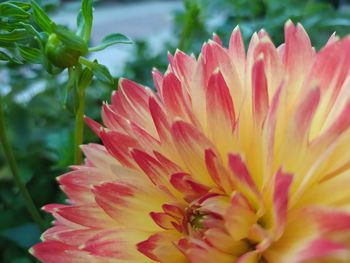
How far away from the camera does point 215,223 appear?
0.35 meters

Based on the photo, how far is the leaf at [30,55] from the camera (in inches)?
17.2

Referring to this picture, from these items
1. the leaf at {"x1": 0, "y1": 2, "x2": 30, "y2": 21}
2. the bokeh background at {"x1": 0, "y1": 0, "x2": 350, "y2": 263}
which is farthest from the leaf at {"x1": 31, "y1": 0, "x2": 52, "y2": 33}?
the bokeh background at {"x1": 0, "y1": 0, "x2": 350, "y2": 263}

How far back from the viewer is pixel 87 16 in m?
0.44

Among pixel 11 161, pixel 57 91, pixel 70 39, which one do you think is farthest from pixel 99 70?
pixel 57 91

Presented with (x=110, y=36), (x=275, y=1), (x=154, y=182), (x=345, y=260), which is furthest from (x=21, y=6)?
(x=275, y=1)

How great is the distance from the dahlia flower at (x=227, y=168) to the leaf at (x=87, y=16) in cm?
6

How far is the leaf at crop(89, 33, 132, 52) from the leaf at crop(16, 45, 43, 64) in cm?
4

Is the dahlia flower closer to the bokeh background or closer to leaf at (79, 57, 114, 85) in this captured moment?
leaf at (79, 57, 114, 85)

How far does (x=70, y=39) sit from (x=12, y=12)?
6 cm

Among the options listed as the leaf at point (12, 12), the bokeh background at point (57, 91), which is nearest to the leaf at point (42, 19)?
the leaf at point (12, 12)

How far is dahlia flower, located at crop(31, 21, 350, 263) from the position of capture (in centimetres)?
33

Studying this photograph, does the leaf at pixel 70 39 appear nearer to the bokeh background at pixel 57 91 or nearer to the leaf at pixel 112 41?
the leaf at pixel 112 41

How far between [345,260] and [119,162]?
167 mm

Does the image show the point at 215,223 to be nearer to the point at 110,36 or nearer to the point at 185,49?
the point at 110,36
